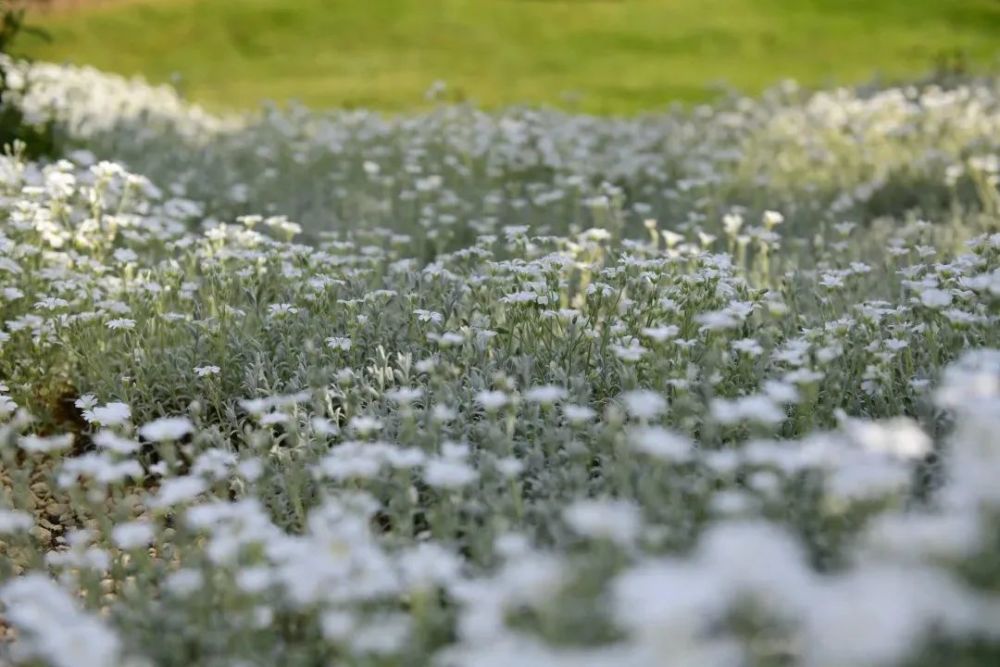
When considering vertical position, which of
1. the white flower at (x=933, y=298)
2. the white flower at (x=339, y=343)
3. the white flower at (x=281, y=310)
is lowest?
the white flower at (x=933, y=298)

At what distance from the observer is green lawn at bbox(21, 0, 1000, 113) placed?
14.8 m

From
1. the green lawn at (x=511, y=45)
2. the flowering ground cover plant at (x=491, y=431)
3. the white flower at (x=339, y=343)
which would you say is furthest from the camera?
the green lawn at (x=511, y=45)

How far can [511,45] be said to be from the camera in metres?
16.8

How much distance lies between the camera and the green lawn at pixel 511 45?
14.8 m

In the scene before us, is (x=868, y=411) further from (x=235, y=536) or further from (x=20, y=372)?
(x=20, y=372)

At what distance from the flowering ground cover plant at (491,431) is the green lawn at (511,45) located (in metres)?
6.94

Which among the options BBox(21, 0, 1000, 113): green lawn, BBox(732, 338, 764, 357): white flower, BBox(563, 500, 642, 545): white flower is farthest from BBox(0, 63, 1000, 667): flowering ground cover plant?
BBox(21, 0, 1000, 113): green lawn

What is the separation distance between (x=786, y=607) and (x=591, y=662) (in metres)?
0.31

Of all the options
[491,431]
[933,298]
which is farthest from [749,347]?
[491,431]

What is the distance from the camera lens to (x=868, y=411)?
12.3ft

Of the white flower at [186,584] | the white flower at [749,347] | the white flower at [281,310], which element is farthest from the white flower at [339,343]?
the white flower at [186,584]

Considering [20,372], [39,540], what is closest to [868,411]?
[39,540]

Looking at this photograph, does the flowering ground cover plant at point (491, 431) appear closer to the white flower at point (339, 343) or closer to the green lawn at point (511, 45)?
the white flower at point (339, 343)

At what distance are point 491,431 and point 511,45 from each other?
14.3 metres
